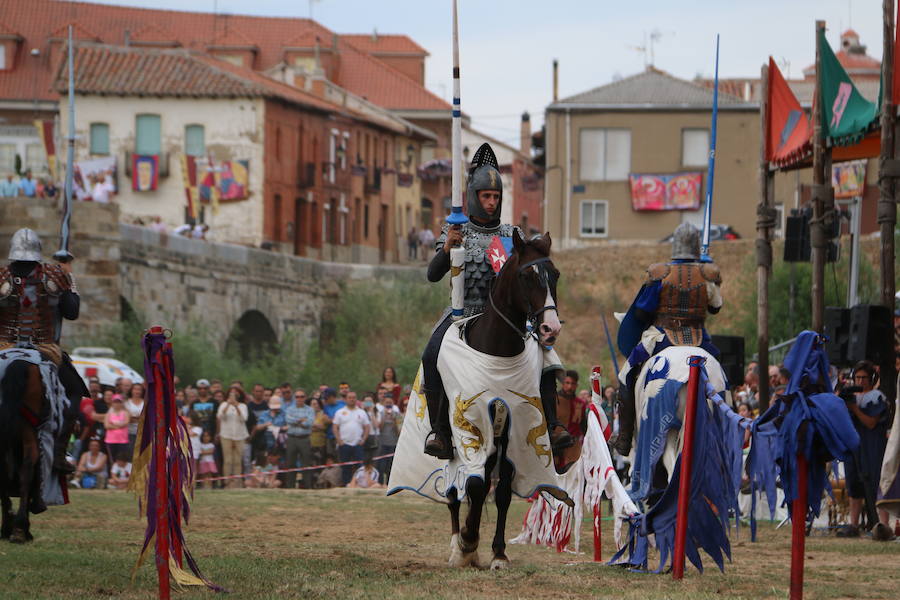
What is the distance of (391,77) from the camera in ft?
306

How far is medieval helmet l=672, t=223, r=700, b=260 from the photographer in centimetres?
1226

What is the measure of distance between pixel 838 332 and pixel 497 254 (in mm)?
5679

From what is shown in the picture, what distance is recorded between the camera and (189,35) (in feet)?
289

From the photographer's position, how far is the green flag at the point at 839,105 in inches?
763

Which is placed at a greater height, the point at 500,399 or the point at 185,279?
the point at 185,279

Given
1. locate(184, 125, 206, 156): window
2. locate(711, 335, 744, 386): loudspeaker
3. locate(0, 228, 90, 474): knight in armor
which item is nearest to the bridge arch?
locate(184, 125, 206, 156): window

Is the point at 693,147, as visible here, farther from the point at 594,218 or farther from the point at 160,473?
the point at 160,473

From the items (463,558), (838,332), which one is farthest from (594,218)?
(463,558)

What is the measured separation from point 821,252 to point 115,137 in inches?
1951

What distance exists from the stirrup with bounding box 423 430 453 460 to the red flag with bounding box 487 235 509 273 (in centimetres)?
129

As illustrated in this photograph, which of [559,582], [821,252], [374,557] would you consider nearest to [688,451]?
Result: [559,582]

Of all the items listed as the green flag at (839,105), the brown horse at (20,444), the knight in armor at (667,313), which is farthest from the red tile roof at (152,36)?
the knight in armor at (667,313)

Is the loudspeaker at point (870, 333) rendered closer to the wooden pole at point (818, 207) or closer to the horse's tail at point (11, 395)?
the wooden pole at point (818, 207)

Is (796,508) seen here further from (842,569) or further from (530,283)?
(842,569)
